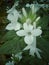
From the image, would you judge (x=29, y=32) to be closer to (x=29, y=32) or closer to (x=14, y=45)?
(x=29, y=32)

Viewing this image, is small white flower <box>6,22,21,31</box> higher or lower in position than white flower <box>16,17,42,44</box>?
higher

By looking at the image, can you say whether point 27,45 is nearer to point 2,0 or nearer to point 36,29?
point 36,29

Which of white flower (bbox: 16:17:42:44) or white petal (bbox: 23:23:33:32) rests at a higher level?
white petal (bbox: 23:23:33:32)

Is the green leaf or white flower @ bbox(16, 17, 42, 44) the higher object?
white flower @ bbox(16, 17, 42, 44)

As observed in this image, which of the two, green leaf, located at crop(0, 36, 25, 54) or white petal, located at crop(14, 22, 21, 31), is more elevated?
white petal, located at crop(14, 22, 21, 31)

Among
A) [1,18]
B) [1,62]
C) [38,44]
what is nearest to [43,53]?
[38,44]

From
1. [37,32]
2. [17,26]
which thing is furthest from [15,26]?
[37,32]

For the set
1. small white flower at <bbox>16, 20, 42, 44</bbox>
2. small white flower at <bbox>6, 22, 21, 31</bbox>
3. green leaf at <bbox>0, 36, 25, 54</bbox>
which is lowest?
green leaf at <bbox>0, 36, 25, 54</bbox>
